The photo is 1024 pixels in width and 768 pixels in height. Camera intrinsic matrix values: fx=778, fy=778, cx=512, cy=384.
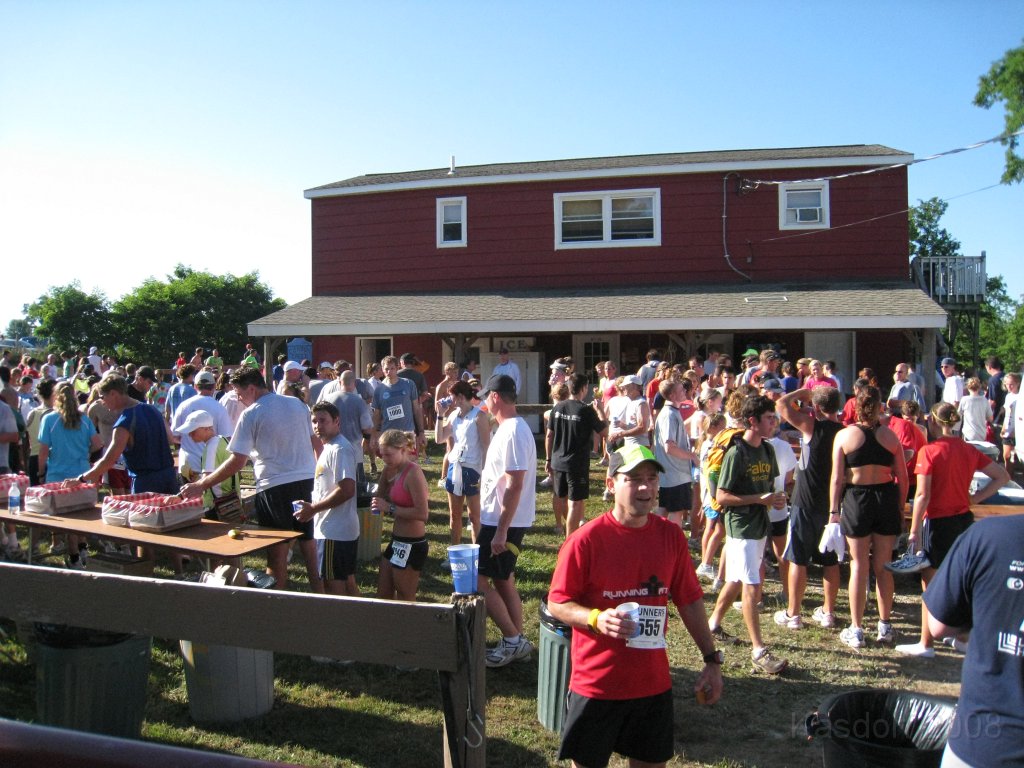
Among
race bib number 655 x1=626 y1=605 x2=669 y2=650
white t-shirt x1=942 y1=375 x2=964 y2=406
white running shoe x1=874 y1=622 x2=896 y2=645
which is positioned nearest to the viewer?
race bib number 655 x1=626 y1=605 x2=669 y2=650

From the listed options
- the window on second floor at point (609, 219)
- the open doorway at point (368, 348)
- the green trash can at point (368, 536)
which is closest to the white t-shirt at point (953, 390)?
the window on second floor at point (609, 219)

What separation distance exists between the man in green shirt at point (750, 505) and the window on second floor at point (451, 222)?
1493cm

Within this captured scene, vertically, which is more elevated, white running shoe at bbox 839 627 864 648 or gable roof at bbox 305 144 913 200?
gable roof at bbox 305 144 913 200

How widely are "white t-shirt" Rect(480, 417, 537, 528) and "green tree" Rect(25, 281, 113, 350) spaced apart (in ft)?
120

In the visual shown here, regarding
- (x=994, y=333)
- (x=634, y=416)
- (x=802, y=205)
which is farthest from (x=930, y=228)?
(x=634, y=416)

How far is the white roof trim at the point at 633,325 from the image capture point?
46.0 feet

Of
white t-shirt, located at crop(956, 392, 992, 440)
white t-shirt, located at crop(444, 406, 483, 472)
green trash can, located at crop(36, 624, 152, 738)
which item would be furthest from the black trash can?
white t-shirt, located at crop(956, 392, 992, 440)

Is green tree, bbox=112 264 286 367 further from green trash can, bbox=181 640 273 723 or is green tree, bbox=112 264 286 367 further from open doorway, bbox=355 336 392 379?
green trash can, bbox=181 640 273 723

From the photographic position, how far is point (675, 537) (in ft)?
10.5

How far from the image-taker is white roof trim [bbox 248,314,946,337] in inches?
551

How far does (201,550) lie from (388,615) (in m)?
2.86

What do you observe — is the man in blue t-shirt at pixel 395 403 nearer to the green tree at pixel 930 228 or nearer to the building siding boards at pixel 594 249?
the building siding boards at pixel 594 249

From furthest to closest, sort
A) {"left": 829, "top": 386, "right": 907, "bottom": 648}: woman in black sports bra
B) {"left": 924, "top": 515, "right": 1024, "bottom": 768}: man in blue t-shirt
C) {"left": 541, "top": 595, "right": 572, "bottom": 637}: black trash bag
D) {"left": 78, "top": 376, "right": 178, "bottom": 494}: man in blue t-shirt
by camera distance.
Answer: {"left": 78, "top": 376, "right": 178, "bottom": 494}: man in blue t-shirt < {"left": 829, "top": 386, "right": 907, "bottom": 648}: woman in black sports bra < {"left": 541, "top": 595, "right": 572, "bottom": 637}: black trash bag < {"left": 924, "top": 515, "right": 1024, "bottom": 768}: man in blue t-shirt

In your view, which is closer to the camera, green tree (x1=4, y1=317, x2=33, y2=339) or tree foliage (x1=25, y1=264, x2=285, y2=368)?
tree foliage (x1=25, y1=264, x2=285, y2=368)
